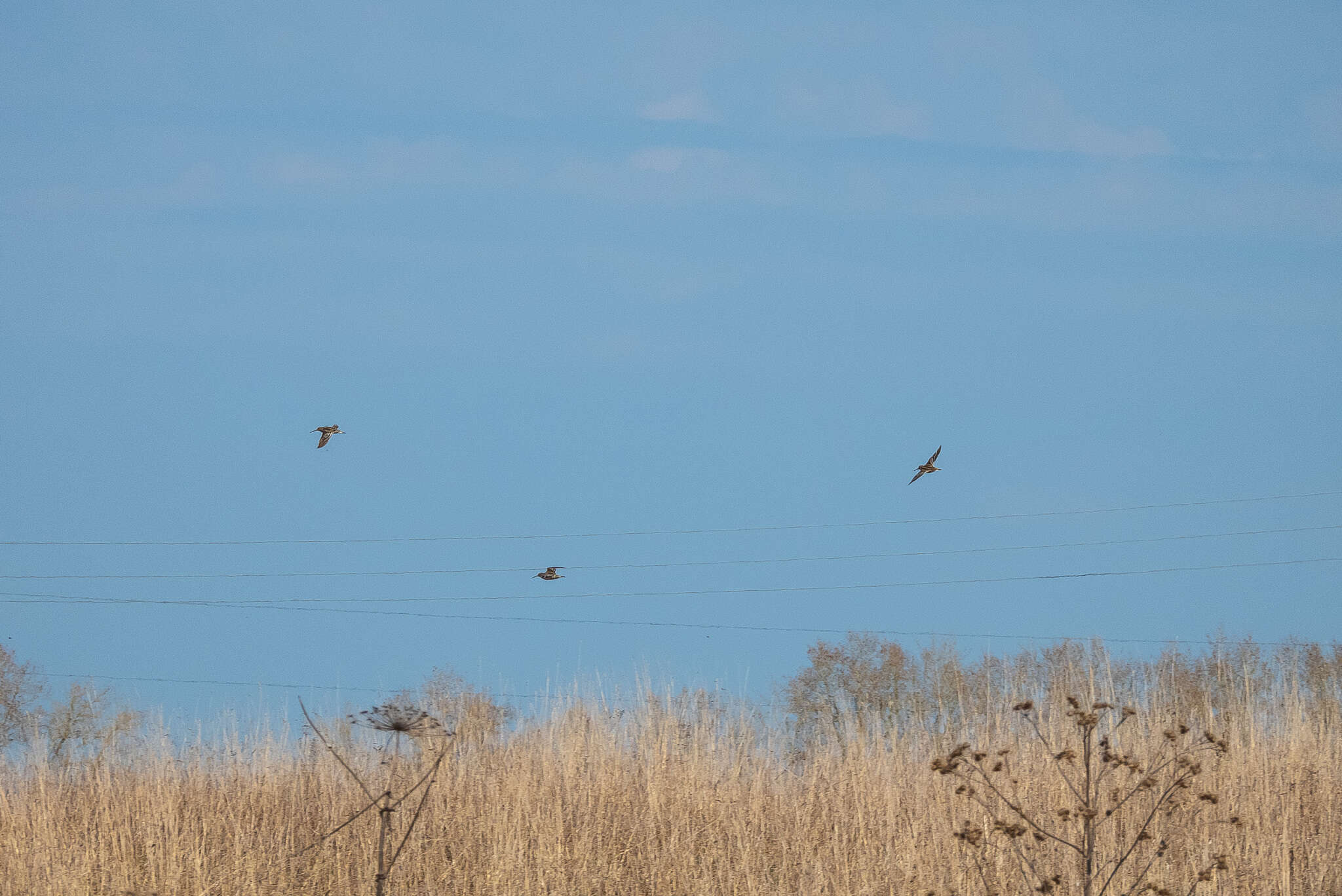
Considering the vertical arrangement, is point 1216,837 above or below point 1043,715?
below

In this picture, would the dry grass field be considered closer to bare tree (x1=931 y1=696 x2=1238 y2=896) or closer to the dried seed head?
bare tree (x1=931 y1=696 x2=1238 y2=896)

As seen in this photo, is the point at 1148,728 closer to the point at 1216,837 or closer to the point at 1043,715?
the point at 1043,715

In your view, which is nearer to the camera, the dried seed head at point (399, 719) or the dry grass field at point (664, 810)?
the dried seed head at point (399, 719)

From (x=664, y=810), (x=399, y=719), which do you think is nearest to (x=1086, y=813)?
(x=399, y=719)

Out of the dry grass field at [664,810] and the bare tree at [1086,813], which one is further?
the dry grass field at [664,810]

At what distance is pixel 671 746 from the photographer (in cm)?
990

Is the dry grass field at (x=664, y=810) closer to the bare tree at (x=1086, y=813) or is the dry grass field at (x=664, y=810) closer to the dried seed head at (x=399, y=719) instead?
the bare tree at (x=1086, y=813)

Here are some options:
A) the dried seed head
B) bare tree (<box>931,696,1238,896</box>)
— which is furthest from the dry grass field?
the dried seed head

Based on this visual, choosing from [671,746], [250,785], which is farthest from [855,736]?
[250,785]

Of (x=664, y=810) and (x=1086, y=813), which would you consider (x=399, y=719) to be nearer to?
(x=1086, y=813)

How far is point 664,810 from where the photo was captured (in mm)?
9078

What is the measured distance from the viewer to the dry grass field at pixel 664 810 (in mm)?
7316

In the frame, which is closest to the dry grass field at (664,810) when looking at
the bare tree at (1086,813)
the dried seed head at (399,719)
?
the bare tree at (1086,813)

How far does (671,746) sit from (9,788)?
18.2 feet
